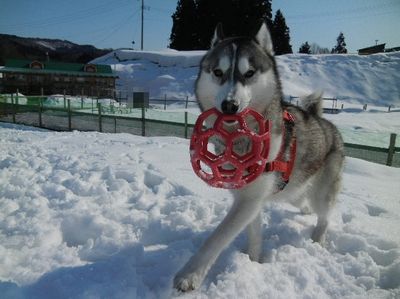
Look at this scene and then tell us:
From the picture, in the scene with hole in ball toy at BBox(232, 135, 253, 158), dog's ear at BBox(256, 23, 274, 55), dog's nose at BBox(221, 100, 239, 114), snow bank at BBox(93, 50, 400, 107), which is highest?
snow bank at BBox(93, 50, 400, 107)

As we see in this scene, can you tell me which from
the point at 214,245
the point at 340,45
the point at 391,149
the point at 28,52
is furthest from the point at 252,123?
the point at 340,45

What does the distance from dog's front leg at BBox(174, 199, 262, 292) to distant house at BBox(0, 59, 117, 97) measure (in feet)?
109

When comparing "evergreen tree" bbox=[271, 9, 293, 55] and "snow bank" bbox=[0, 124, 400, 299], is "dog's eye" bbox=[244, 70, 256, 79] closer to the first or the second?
"snow bank" bbox=[0, 124, 400, 299]

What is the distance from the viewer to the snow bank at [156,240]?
7.93 ft

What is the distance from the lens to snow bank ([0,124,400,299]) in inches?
95.2

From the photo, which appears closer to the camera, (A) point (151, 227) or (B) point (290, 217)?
(A) point (151, 227)

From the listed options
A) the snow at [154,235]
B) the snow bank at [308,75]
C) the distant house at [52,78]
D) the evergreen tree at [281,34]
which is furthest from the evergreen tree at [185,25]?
the snow at [154,235]

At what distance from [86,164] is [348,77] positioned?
1465 inches

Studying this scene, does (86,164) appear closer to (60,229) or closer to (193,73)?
(60,229)

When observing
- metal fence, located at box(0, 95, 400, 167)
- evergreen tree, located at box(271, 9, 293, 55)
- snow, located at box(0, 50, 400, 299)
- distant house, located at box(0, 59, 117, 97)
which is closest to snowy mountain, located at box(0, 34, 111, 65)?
distant house, located at box(0, 59, 117, 97)

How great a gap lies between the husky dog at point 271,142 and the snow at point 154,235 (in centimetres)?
20

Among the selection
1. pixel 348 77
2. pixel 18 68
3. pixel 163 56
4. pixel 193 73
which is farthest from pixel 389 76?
pixel 18 68

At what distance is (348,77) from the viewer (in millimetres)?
37125

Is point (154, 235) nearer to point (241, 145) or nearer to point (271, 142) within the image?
point (241, 145)
